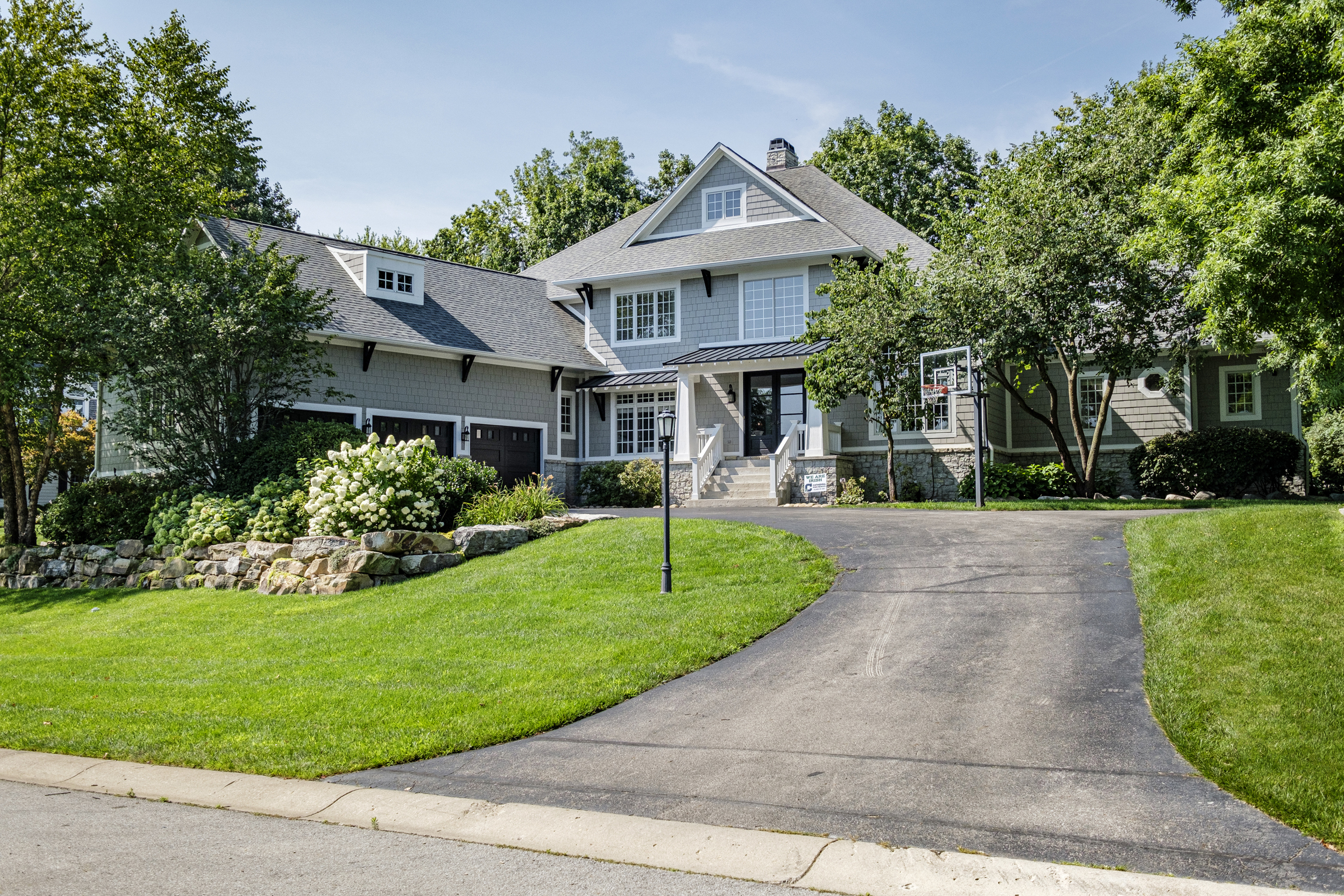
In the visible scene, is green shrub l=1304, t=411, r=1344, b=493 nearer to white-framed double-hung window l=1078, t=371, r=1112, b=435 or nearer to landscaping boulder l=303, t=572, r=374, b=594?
white-framed double-hung window l=1078, t=371, r=1112, b=435

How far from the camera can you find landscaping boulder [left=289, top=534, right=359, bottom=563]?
14367mm

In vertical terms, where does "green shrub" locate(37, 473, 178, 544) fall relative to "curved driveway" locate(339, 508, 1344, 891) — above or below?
above

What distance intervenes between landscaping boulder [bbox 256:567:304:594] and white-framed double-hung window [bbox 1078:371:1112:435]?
18860 mm

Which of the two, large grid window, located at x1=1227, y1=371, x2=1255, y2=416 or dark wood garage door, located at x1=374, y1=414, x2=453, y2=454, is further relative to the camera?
large grid window, located at x1=1227, y1=371, x2=1255, y2=416

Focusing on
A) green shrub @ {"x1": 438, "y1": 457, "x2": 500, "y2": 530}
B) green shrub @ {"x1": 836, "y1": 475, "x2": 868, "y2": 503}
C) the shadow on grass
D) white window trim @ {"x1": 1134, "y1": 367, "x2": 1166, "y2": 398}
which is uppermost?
white window trim @ {"x1": 1134, "y1": 367, "x2": 1166, "y2": 398}

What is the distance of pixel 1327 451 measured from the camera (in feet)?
67.3

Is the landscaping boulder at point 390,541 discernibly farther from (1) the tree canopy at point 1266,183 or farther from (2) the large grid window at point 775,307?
(2) the large grid window at point 775,307

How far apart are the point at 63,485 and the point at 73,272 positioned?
2027 cm

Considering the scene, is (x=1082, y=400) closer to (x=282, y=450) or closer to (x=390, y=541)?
(x=390, y=541)

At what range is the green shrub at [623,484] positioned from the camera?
24.2m

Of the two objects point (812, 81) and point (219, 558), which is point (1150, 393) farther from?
point (219, 558)

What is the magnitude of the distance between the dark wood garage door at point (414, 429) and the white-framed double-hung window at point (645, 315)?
6.07 m

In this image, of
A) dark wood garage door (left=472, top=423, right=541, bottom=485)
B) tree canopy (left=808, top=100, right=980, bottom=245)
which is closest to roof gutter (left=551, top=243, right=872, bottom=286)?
dark wood garage door (left=472, top=423, right=541, bottom=485)

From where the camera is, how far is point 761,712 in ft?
24.2
